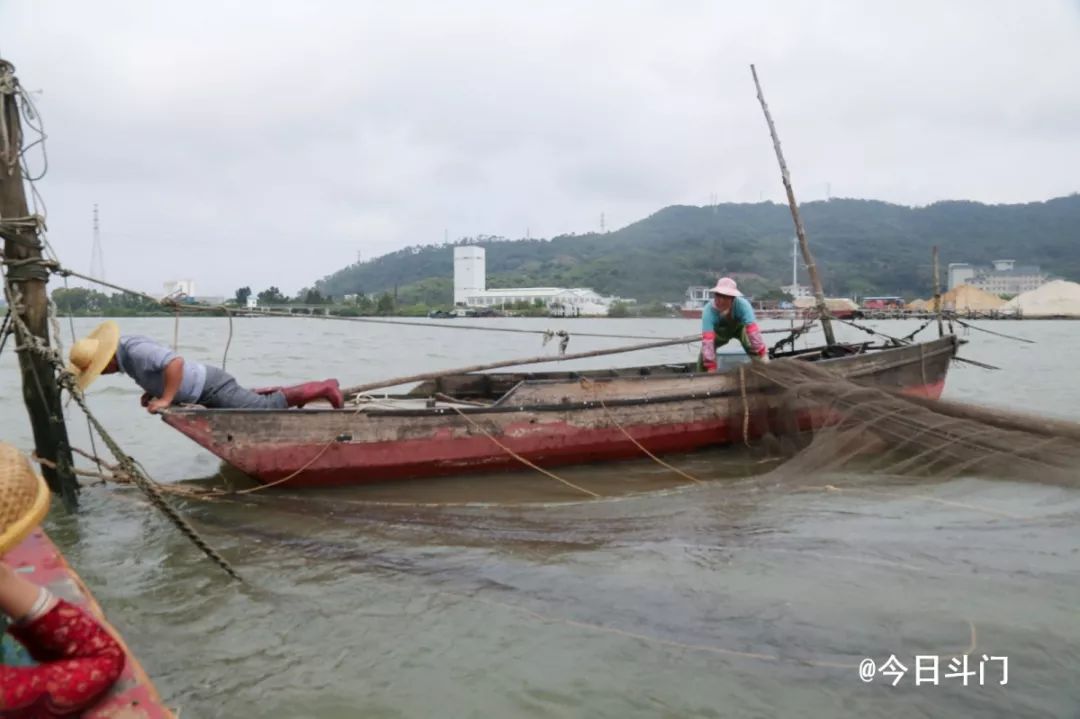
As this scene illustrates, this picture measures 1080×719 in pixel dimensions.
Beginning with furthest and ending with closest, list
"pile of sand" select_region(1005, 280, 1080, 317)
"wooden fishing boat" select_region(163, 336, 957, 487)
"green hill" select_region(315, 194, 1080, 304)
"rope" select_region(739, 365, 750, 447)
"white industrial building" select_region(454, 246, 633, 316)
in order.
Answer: "green hill" select_region(315, 194, 1080, 304)
"white industrial building" select_region(454, 246, 633, 316)
"pile of sand" select_region(1005, 280, 1080, 317)
"rope" select_region(739, 365, 750, 447)
"wooden fishing boat" select_region(163, 336, 957, 487)

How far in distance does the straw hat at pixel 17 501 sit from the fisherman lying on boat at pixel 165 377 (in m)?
4.13

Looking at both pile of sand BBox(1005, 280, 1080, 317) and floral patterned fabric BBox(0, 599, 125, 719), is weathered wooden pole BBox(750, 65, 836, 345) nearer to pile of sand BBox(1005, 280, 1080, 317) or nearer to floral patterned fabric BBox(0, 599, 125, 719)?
floral patterned fabric BBox(0, 599, 125, 719)

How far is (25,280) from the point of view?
623 centimetres

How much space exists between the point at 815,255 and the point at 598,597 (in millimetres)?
172799

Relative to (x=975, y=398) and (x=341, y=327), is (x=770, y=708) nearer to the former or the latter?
(x=975, y=398)

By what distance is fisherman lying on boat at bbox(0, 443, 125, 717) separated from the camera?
212cm

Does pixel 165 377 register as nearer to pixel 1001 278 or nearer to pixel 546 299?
pixel 546 299

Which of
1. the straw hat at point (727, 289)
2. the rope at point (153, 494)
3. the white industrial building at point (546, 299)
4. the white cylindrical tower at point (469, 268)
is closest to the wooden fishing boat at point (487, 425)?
the straw hat at point (727, 289)

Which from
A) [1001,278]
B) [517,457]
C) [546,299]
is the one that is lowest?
[517,457]

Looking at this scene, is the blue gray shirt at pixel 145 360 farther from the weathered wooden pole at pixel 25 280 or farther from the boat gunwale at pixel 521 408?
the weathered wooden pole at pixel 25 280

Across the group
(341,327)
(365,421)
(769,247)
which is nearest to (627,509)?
(365,421)

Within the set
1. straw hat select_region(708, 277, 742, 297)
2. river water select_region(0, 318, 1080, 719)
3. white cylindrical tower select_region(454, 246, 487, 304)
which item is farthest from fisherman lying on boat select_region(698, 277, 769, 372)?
white cylindrical tower select_region(454, 246, 487, 304)

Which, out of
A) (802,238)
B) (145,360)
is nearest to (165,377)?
(145,360)

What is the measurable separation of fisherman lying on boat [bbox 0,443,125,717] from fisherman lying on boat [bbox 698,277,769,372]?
7874 millimetres
